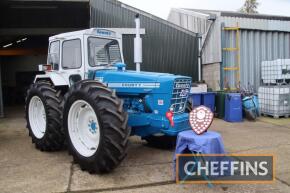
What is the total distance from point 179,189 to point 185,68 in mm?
8418

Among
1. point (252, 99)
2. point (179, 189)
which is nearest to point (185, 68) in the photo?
point (252, 99)

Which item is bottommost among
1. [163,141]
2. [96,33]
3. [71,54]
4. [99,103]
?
[163,141]

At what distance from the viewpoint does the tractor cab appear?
5.64 meters

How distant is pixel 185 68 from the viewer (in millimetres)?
12086

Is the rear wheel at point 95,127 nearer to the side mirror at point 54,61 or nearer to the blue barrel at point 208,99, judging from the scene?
the side mirror at point 54,61

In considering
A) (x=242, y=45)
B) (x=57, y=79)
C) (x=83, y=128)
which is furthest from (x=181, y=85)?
(x=242, y=45)

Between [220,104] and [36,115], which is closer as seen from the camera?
[36,115]

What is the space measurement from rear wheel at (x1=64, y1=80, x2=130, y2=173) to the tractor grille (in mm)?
1005

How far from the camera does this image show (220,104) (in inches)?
385

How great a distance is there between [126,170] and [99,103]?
3.81ft

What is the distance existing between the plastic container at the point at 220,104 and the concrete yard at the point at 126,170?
7.31 ft

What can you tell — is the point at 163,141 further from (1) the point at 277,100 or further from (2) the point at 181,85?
(1) the point at 277,100

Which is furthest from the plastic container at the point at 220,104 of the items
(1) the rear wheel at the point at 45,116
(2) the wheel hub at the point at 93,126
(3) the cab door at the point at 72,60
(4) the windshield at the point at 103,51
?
(2) the wheel hub at the point at 93,126

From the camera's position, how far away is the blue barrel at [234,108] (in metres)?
9.23
